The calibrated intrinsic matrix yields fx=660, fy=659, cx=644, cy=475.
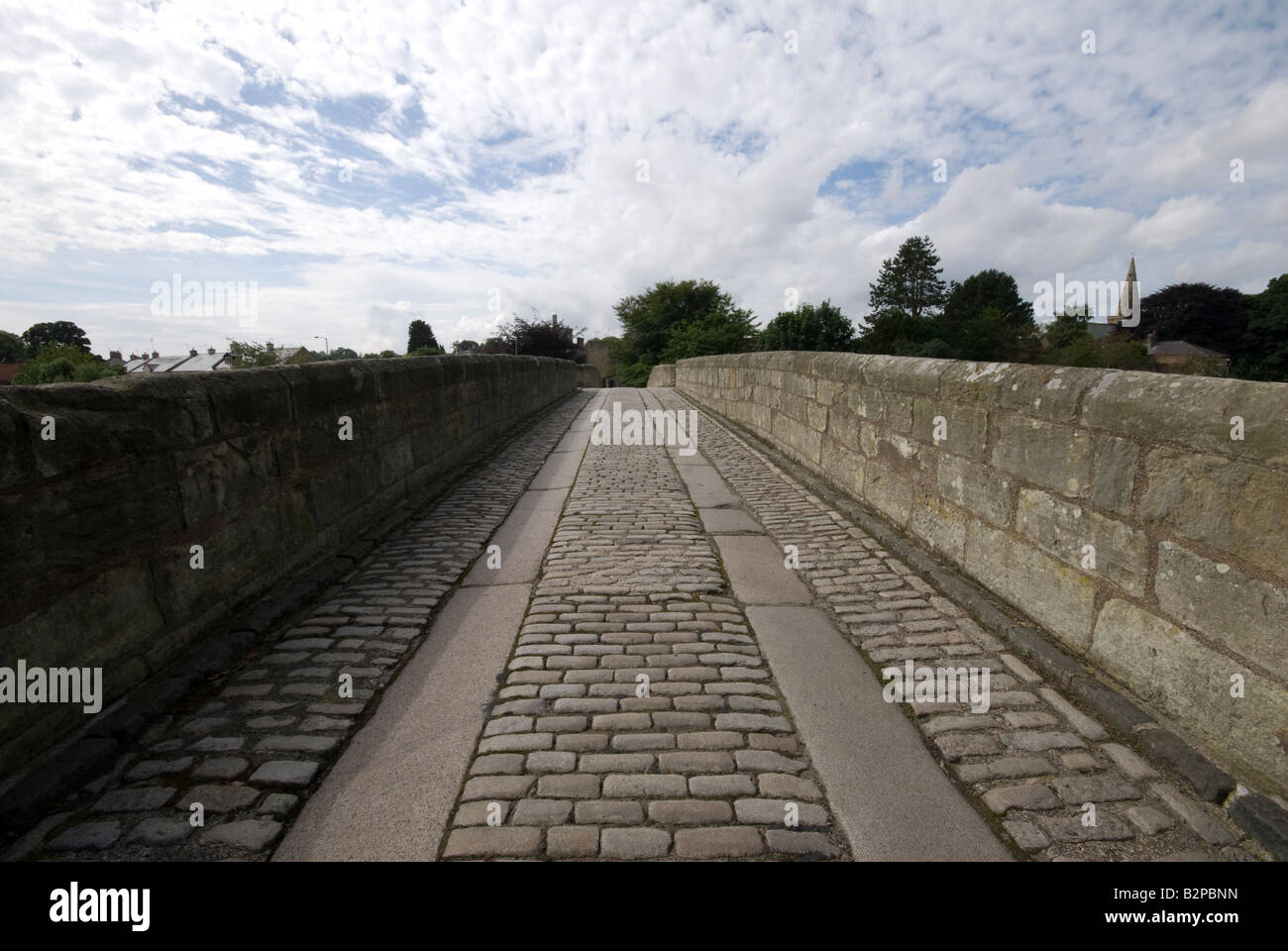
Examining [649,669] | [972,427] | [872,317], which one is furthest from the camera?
[872,317]

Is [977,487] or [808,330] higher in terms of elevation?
[808,330]

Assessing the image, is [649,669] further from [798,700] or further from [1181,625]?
[1181,625]

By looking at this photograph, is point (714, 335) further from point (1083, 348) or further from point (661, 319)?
point (1083, 348)

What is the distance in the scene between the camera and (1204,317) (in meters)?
57.8

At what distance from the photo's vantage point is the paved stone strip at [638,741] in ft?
6.31

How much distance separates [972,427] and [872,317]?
221 ft

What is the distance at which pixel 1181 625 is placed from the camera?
236 centimetres

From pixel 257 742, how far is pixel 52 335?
271 ft

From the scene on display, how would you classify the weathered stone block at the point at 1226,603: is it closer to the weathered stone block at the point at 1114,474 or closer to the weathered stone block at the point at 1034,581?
the weathered stone block at the point at 1114,474

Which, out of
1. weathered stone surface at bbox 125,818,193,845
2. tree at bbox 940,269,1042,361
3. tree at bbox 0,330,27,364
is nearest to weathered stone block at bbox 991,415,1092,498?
weathered stone surface at bbox 125,818,193,845

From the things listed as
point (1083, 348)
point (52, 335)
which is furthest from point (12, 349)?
point (1083, 348)

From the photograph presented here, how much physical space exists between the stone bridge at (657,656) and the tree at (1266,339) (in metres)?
62.9

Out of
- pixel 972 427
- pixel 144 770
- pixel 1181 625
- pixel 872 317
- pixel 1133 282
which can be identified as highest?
pixel 1133 282
